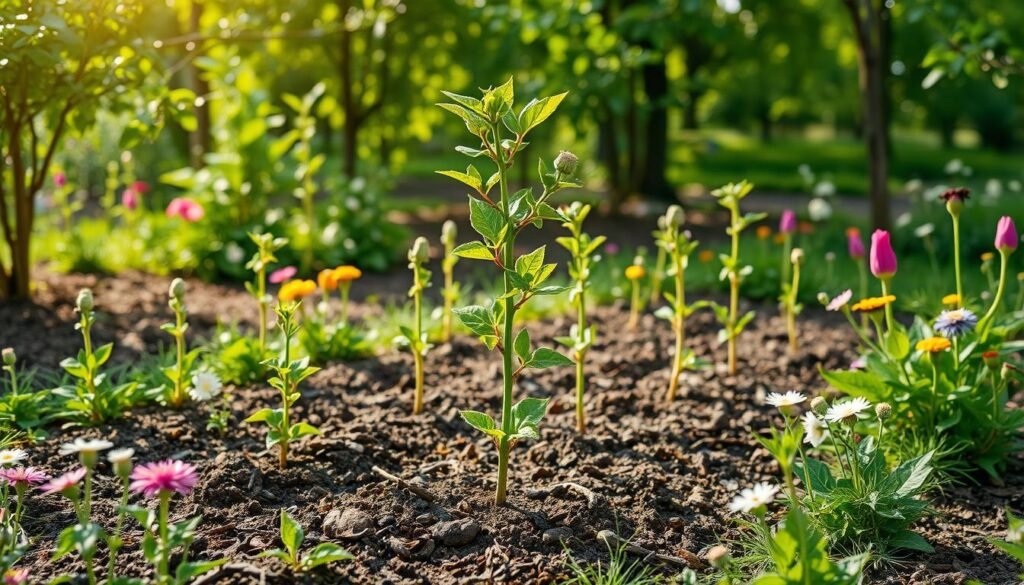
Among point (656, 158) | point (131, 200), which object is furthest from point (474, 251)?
point (656, 158)

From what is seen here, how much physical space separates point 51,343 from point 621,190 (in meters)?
5.60

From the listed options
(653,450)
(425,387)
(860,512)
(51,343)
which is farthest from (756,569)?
(51,343)

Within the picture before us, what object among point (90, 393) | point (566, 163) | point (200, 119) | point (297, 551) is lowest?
point (297, 551)

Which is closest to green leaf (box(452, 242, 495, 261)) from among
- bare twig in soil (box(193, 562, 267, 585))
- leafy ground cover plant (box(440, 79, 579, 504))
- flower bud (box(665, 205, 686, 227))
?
leafy ground cover plant (box(440, 79, 579, 504))

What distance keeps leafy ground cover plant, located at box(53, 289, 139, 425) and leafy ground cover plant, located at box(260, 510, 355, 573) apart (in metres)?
0.99

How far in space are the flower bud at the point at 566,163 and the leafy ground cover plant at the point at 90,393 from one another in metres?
1.39

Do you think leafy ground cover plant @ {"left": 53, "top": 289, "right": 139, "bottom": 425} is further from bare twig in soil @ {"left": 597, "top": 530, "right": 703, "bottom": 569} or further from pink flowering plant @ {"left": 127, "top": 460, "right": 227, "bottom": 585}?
bare twig in soil @ {"left": 597, "top": 530, "right": 703, "bottom": 569}

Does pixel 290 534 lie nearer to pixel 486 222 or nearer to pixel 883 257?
pixel 486 222

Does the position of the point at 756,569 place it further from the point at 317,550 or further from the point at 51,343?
the point at 51,343

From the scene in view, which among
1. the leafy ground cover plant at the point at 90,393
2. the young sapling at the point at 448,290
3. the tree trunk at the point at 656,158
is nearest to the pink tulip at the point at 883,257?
the young sapling at the point at 448,290

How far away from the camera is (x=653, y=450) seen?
2941mm

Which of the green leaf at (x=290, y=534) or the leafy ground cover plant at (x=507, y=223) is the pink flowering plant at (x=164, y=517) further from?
the leafy ground cover plant at (x=507, y=223)

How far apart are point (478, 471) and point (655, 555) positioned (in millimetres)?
645

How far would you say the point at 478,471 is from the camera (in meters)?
2.72
